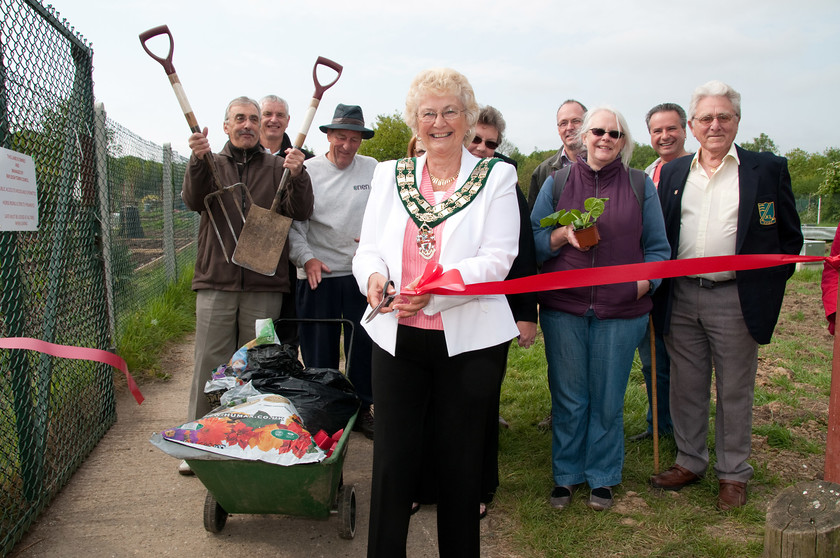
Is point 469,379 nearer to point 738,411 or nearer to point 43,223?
point 738,411

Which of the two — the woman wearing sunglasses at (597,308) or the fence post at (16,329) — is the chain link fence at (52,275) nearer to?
the fence post at (16,329)

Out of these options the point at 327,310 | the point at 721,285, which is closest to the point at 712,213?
the point at 721,285

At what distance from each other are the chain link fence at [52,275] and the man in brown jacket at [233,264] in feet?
2.62

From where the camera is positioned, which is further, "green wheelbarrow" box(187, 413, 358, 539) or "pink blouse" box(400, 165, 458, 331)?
"green wheelbarrow" box(187, 413, 358, 539)

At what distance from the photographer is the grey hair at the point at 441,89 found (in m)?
2.54

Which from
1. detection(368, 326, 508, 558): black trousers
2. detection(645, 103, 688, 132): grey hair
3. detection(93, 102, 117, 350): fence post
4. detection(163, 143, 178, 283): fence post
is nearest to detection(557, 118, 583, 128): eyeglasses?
detection(645, 103, 688, 132): grey hair

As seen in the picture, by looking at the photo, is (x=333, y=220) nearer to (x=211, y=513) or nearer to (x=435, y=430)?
(x=211, y=513)

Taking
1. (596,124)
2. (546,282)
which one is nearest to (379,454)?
(546,282)

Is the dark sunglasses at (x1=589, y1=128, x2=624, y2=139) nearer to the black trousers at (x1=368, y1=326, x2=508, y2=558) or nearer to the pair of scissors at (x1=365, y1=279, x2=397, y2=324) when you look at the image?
the black trousers at (x1=368, y1=326, x2=508, y2=558)

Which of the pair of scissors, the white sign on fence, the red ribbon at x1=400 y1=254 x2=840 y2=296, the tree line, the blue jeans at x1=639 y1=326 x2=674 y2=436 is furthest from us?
the tree line

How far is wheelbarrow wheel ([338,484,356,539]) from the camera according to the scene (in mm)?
3178

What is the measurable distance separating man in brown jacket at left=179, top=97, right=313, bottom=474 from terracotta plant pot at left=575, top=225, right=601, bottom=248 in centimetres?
176

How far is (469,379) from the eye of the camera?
2.47 m

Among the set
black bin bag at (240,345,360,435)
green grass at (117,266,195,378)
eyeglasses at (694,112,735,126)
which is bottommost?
green grass at (117,266,195,378)
